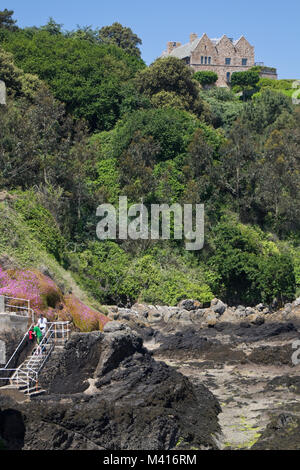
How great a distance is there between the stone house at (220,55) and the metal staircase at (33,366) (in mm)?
55866

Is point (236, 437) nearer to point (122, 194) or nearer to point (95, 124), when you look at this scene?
point (122, 194)

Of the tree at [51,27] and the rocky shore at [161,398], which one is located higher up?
the tree at [51,27]

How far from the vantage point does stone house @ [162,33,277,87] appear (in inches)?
2731

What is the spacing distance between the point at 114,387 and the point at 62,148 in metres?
21.4

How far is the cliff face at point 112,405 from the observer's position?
1333 centimetres

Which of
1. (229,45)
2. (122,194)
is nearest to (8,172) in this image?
(122,194)

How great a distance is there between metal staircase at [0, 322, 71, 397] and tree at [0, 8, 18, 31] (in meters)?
42.1

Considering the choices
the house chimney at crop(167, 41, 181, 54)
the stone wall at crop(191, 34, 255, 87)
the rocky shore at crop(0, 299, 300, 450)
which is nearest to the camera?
the rocky shore at crop(0, 299, 300, 450)

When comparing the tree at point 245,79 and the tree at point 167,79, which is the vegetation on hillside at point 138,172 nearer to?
the tree at point 167,79

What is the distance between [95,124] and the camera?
145 feet

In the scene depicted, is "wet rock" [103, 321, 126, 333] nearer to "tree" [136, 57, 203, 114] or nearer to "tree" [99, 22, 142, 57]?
"tree" [136, 57, 203, 114]

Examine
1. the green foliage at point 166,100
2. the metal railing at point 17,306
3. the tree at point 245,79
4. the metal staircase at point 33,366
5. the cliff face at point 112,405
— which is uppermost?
the tree at point 245,79

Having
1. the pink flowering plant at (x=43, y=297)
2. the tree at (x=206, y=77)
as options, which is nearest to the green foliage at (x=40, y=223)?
the pink flowering plant at (x=43, y=297)

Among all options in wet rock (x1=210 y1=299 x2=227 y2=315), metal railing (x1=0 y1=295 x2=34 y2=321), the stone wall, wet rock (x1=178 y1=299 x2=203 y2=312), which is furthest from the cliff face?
the stone wall
